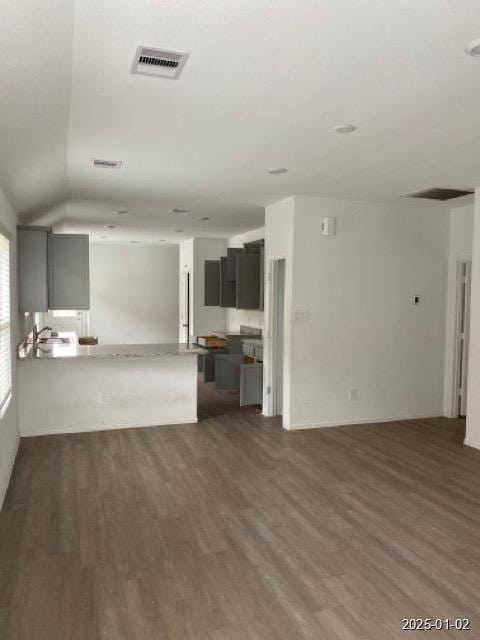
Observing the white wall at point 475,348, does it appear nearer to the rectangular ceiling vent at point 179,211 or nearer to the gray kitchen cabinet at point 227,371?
the gray kitchen cabinet at point 227,371

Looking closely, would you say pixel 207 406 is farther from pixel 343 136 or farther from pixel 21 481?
pixel 343 136

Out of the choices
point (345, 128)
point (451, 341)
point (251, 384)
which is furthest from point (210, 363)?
point (345, 128)

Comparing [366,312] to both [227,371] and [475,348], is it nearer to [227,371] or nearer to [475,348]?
[475,348]

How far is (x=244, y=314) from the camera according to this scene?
9078mm

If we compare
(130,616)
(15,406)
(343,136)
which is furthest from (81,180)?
(130,616)

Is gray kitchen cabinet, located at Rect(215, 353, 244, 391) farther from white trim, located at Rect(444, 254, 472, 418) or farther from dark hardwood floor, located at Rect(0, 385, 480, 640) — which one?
white trim, located at Rect(444, 254, 472, 418)

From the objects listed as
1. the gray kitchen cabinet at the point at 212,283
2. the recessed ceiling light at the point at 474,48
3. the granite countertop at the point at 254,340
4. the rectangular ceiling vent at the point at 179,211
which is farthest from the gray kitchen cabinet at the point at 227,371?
the recessed ceiling light at the point at 474,48

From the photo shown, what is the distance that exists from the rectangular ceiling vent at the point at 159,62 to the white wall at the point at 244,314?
575 centimetres

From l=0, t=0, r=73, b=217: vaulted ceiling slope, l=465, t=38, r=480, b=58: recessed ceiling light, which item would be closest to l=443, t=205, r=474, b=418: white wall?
l=465, t=38, r=480, b=58: recessed ceiling light

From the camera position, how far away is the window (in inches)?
161

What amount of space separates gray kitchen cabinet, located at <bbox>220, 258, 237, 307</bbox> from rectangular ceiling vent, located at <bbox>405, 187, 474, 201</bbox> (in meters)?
3.01

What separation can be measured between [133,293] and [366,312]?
6.95 metres

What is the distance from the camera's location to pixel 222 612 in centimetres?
249

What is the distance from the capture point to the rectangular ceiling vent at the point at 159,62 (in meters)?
2.29
